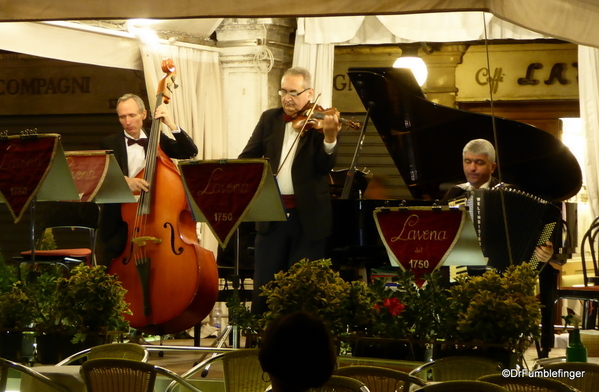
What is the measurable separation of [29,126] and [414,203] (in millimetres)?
6081

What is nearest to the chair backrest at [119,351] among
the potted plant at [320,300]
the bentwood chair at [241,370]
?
the bentwood chair at [241,370]

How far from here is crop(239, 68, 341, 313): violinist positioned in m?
4.97

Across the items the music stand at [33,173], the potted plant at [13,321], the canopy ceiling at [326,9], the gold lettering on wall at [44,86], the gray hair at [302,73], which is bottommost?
the potted plant at [13,321]

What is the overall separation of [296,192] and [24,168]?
4.42 ft

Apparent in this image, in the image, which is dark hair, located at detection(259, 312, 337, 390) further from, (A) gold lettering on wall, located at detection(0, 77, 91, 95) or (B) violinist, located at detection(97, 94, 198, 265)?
(A) gold lettering on wall, located at detection(0, 77, 91, 95)

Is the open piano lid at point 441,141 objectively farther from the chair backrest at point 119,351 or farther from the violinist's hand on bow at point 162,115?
the chair backrest at point 119,351

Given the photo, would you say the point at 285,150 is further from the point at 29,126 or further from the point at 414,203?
the point at 29,126

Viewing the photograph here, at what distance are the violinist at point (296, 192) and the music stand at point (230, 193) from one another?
77 centimetres

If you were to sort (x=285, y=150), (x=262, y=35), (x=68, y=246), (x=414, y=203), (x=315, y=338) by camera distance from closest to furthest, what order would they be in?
(x=315, y=338)
(x=285, y=150)
(x=414, y=203)
(x=262, y=35)
(x=68, y=246)

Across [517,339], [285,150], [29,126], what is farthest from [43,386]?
[29,126]

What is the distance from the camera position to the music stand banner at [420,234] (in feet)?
13.4

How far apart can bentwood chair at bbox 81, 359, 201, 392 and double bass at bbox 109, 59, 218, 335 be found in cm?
235

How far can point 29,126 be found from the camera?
10961mm

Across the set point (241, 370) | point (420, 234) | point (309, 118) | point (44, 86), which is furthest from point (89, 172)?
point (44, 86)
